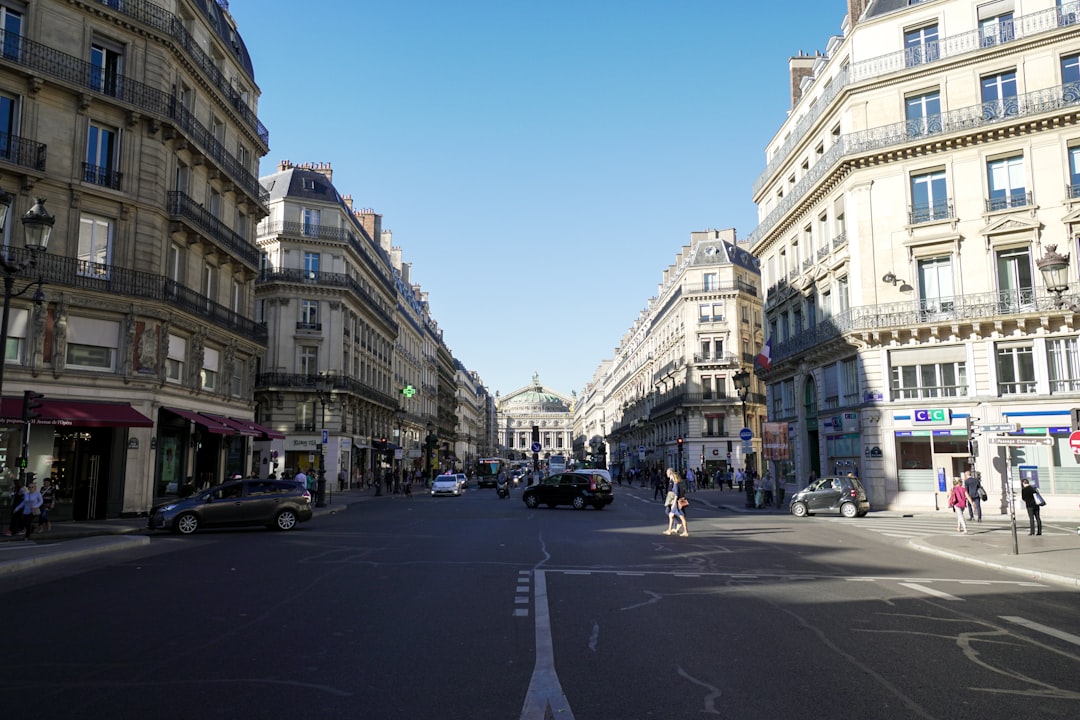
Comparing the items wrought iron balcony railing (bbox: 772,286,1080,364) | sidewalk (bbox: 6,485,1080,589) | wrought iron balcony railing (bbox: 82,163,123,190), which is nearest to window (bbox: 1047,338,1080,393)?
wrought iron balcony railing (bbox: 772,286,1080,364)

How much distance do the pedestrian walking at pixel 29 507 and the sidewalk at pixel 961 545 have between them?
0.41 meters

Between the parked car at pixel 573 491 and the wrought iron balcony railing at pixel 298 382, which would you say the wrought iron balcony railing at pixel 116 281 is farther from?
the wrought iron balcony railing at pixel 298 382

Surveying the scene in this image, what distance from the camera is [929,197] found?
32.5 meters

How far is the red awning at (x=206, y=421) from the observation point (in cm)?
2803

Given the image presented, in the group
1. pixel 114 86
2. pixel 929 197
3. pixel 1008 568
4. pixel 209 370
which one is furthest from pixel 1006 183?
pixel 114 86

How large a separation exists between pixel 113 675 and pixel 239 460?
32.0 metres

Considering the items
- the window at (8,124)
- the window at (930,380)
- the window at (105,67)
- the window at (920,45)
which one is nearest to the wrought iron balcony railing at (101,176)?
the window at (8,124)

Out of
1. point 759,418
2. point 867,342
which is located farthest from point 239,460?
point 759,418

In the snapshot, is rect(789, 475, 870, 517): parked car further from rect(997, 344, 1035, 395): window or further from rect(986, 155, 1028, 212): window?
rect(986, 155, 1028, 212): window

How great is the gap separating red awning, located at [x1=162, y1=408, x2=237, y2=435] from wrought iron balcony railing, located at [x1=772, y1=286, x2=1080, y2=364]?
82.8ft

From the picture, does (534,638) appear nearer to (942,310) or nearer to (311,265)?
(942,310)

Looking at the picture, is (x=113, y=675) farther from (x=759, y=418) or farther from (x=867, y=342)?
(x=759, y=418)

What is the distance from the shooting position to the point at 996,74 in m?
31.3

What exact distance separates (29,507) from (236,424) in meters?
13.8
